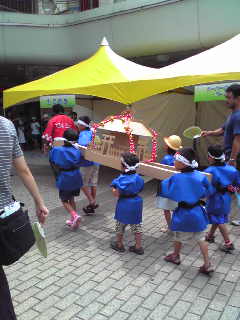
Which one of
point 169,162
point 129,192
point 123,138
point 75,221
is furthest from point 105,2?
Result: point 129,192

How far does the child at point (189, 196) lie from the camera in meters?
3.01

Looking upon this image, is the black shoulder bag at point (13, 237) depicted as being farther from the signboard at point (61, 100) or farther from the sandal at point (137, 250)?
the signboard at point (61, 100)

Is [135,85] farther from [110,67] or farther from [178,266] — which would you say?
[178,266]

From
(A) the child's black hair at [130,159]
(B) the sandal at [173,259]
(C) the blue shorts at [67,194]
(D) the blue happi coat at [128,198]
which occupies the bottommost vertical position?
(B) the sandal at [173,259]

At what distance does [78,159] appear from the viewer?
4328 mm

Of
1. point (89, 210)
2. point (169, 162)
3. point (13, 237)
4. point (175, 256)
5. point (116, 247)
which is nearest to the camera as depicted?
point (13, 237)

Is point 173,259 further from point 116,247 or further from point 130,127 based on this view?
point 130,127

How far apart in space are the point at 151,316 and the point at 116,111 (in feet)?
22.9

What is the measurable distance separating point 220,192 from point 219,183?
0.37ft

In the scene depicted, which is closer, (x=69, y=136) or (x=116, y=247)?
(x=116, y=247)

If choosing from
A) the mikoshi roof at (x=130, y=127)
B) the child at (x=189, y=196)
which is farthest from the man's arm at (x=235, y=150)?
the mikoshi roof at (x=130, y=127)

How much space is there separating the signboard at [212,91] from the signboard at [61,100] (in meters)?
2.67

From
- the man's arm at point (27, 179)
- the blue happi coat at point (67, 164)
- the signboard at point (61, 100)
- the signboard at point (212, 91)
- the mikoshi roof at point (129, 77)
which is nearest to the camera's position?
the man's arm at point (27, 179)

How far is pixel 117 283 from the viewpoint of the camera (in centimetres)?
300
